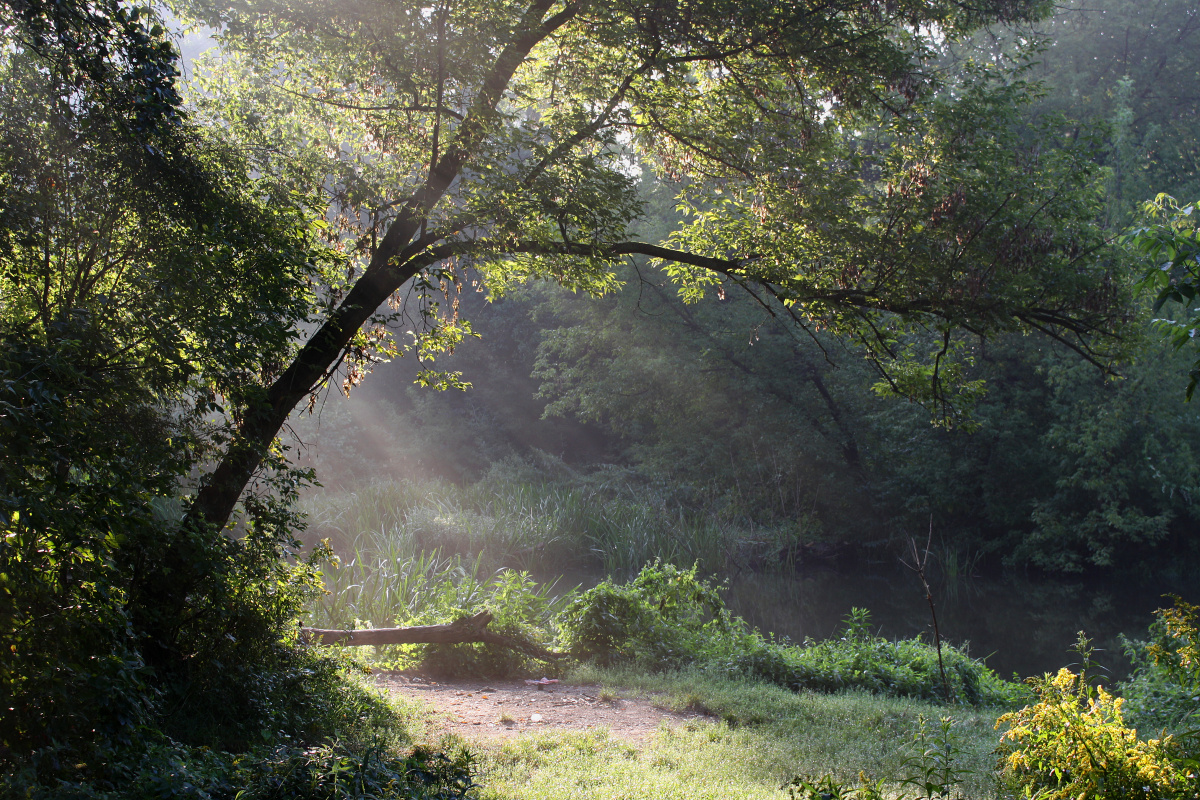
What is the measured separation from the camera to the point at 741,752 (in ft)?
15.3

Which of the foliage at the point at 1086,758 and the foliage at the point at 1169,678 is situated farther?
the foliage at the point at 1169,678

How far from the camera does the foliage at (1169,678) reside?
357cm

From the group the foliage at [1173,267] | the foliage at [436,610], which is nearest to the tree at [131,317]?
the foliage at [436,610]

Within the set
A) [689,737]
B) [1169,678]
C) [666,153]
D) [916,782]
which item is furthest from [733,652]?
[916,782]

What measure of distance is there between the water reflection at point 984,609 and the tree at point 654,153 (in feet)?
20.8

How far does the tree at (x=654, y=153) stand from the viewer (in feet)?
18.7

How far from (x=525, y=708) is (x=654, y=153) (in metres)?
4.97

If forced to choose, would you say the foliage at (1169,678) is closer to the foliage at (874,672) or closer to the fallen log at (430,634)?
the foliage at (874,672)

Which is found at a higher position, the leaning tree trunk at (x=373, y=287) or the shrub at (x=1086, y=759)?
the leaning tree trunk at (x=373, y=287)

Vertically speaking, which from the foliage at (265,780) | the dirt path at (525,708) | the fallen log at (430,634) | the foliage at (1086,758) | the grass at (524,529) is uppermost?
the grass at (524,529)

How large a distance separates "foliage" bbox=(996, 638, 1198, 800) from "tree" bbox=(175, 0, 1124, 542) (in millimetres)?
3492

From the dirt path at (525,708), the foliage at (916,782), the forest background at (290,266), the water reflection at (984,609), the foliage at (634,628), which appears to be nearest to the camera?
the foliage at (916,782)

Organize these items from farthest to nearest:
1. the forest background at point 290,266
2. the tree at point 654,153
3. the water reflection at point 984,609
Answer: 1. the water reflection at point 984,609
2. the tree at point 654,153
3. the forest background at point 290,266

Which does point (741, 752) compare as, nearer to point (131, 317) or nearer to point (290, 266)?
point (290, 266)
